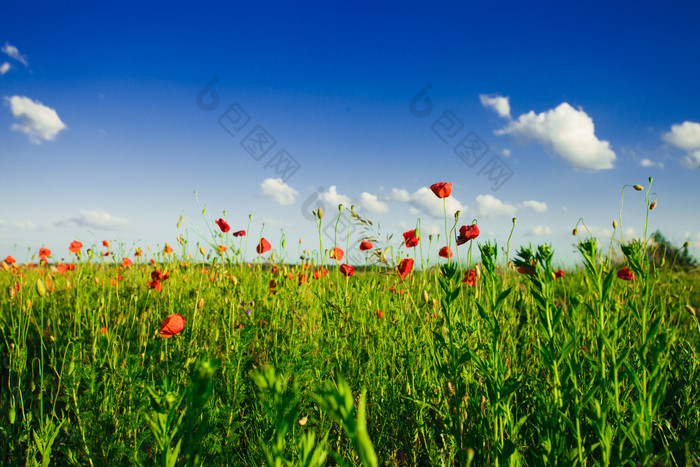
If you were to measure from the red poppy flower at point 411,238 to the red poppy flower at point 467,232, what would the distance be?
41 cm

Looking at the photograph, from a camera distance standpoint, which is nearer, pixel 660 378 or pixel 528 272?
pixel 660 378

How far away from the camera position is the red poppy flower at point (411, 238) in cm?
228

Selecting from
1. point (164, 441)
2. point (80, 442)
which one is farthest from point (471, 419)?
point (80, 442)

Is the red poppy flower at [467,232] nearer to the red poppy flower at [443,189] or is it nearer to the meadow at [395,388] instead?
the meadow at [395,388]

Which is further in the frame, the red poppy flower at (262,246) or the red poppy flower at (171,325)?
the red poppy flower at (262,246)

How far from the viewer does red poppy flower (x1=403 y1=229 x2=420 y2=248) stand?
7.47 ft

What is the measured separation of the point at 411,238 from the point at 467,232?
0.55 m

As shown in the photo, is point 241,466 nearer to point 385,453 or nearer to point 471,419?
point 385,453

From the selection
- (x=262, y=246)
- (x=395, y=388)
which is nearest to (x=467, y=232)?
(x=395, y=388)

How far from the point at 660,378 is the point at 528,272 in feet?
1.24

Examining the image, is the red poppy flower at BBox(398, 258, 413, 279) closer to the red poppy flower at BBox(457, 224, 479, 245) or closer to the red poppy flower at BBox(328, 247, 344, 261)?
the red poppy flower at BBox(457, 224, 479, 245)

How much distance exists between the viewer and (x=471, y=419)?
1.51 metres

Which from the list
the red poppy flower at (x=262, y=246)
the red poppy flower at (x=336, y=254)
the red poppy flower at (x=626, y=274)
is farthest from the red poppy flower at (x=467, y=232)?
the red poppy flower at (x=262, y=246)

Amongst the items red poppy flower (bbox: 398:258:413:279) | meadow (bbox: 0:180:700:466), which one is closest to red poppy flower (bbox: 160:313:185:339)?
meadow (bbox: 0:180:700:466)
